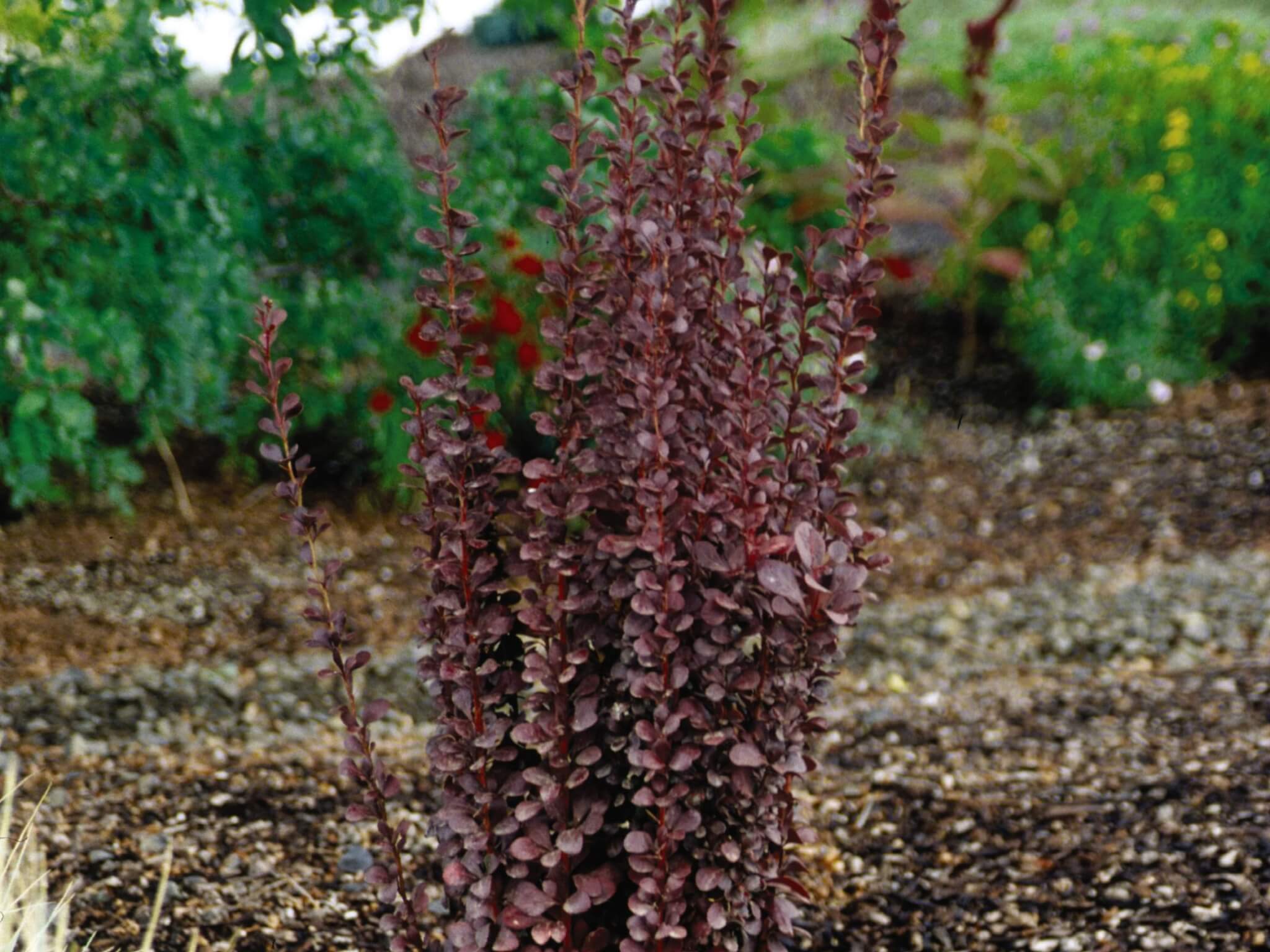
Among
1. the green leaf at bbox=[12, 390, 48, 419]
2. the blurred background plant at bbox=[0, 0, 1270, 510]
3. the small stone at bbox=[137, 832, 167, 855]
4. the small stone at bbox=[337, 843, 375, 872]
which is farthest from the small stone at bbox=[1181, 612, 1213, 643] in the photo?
the green leaf at bbox=[12, 390, 48, 419]

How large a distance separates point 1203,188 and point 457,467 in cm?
541

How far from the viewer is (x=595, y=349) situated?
1.52 m

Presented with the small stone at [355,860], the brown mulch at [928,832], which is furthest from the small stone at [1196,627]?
the small stone at [355,860]

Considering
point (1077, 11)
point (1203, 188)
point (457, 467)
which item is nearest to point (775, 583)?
point (457, 467)

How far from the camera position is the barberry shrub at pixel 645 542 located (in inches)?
57.0

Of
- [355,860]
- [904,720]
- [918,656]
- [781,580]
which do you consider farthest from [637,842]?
[918,656]

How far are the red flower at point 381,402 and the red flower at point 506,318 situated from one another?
427 millimetres

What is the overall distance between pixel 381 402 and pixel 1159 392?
352 cm

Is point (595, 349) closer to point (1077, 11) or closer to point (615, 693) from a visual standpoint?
point (615, 693)

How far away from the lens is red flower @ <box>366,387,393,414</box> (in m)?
4.12

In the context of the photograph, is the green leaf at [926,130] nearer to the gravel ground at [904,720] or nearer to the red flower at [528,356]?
the gravel ground at [904,720]

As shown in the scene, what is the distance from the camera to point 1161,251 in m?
6.04

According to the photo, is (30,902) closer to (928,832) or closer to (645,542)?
(645,542)

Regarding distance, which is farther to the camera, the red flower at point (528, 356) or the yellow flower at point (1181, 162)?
the yellow flower at point (1181, 162)
